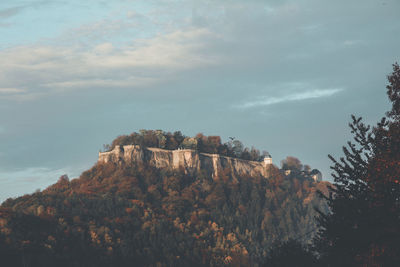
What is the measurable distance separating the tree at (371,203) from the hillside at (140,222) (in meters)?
83.1

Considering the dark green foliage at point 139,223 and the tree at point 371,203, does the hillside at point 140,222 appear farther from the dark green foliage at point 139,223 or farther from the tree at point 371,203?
the tree at point 371,203

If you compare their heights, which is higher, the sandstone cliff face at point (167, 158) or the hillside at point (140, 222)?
the sandstone cliff face at point (167, 158)

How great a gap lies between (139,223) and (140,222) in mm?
1260

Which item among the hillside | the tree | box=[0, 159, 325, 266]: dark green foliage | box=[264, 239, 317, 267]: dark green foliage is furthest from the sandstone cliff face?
the tree

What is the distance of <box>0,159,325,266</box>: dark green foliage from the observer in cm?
12506

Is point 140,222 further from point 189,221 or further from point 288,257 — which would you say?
point 288,257

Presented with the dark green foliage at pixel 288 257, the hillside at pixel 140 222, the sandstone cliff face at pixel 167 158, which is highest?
the sandstone cliff face at pixel 167 158

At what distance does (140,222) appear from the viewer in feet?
518

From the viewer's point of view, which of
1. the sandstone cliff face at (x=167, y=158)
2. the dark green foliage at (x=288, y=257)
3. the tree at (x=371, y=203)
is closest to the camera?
the tree at (x=371, y=203)

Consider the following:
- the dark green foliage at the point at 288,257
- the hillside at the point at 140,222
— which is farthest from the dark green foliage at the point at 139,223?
the dark green foliage at the point at 288,257

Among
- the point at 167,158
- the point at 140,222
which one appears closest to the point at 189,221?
the point at 140,222

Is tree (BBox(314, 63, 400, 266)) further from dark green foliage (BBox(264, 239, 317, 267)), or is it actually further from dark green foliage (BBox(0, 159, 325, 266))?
dark green foliage (BBox(0, 159, 325, 266))

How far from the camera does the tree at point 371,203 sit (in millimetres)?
26219

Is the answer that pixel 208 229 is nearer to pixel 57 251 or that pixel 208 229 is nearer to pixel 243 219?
pixel 243 219
